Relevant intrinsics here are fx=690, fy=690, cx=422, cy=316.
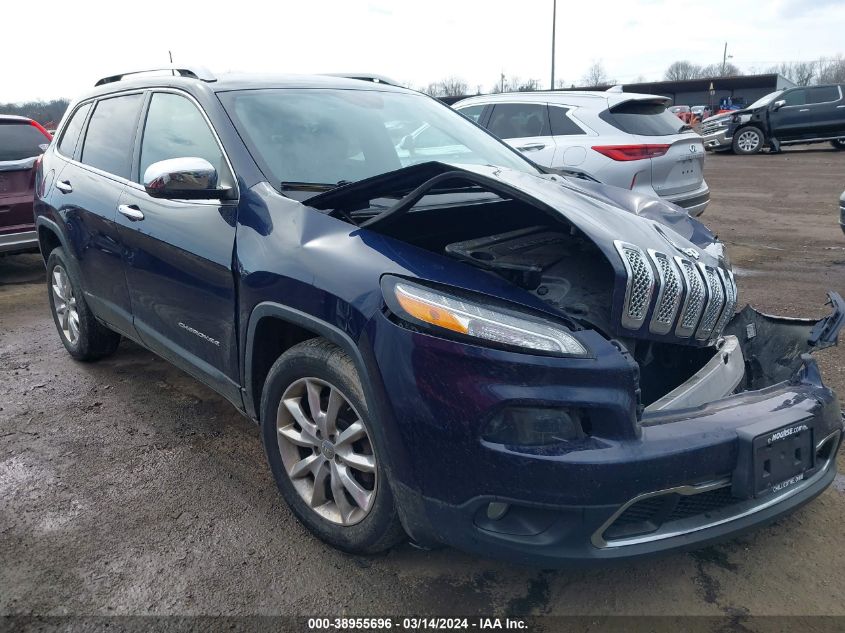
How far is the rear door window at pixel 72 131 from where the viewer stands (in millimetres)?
4262

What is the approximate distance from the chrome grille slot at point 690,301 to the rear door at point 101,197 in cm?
267

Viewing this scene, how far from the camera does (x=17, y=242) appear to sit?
674cm

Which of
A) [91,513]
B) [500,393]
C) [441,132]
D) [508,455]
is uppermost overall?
[441,132]

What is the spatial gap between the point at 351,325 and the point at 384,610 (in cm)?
92

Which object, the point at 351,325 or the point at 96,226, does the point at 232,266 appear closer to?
the point at 351,325

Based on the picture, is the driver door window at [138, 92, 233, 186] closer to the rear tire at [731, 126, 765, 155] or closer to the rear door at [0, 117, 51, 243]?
the rear door at [0, 117, 51, 243]

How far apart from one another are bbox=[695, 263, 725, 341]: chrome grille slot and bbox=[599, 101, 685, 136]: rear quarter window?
14.9ft

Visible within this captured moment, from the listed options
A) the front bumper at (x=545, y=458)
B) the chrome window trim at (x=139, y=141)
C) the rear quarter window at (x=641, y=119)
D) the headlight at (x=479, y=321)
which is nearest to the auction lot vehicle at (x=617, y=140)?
the rear quarter window at (x=641, y=119)

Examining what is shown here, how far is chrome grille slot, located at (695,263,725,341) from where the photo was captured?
90.7 inches

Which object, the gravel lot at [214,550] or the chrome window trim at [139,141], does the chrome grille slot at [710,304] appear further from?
the chrome window trim at [139,141]

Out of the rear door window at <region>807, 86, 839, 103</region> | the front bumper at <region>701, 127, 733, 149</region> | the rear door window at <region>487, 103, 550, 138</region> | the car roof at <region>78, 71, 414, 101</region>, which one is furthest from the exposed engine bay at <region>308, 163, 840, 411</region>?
the front bumper at <region>701, 127, 733, 149</region>

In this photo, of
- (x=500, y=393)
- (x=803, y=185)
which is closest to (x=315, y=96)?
(x=500, y=393)

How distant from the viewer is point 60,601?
228cm

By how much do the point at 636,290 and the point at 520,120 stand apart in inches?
221
